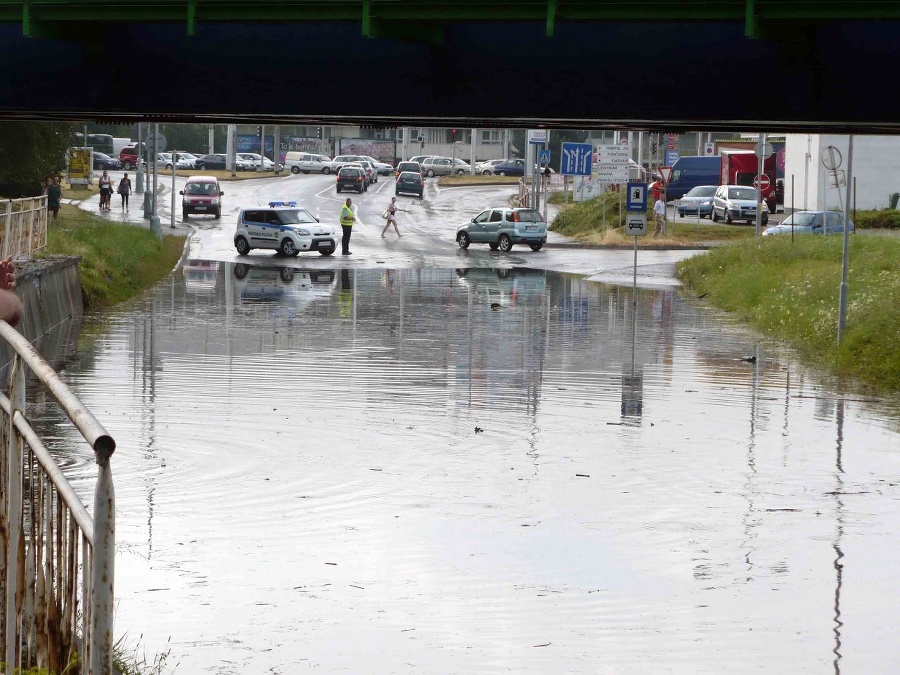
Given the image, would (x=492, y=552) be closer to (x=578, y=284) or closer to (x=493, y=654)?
(x=493, y=654)

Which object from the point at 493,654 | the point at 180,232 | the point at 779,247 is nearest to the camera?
the point at 493,654

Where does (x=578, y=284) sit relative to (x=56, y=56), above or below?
below

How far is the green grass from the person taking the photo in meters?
27.4

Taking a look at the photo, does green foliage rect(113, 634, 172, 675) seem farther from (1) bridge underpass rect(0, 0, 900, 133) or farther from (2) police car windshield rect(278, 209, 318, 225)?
(2) police car windshield rect(278, 209, 318, 225)

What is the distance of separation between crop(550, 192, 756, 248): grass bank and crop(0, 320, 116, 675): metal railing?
4428cm

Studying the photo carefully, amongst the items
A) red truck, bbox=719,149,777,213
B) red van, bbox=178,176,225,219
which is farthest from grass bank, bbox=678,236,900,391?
red truck, bbox=719,149,777,213

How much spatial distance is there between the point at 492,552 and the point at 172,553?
2.27 m

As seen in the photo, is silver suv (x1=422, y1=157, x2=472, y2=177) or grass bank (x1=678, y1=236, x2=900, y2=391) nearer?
grass bank (x1=678, y1=236, x2=900, y2=391)

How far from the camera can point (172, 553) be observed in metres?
9.46

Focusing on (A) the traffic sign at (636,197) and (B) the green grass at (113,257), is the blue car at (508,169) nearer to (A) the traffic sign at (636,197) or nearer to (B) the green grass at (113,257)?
(B) the green grass at (113,257)

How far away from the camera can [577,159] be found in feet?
168

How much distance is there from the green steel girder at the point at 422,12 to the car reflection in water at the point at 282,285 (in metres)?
14.4

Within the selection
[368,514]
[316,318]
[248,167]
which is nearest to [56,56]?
[368,514]

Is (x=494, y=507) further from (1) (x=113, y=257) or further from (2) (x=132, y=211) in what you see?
(2) (x=132, y=211)
